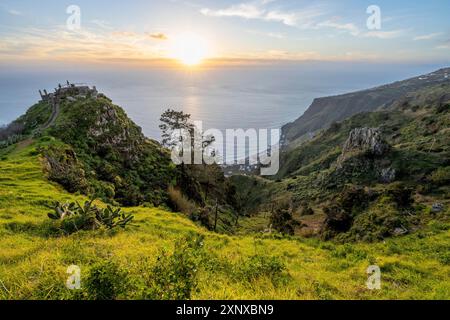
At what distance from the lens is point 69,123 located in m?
30.2

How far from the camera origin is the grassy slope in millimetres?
6297

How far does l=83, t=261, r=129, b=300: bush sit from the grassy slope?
0.20 meters

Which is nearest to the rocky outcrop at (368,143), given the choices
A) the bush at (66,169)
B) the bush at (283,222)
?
the bush at (283,222)

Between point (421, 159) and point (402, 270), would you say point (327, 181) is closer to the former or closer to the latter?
point (421, 159)

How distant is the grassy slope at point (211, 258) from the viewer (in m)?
6.30

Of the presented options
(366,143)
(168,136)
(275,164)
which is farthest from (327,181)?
(275,164)

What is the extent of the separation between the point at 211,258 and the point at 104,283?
479 centimetres

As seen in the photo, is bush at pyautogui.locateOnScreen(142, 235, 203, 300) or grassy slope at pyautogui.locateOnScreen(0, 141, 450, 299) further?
grassy slope at pyautogui.locateOnScreen(0, 141, 450, 299)

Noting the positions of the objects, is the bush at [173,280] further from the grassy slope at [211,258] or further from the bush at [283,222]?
the bush at [283,222]

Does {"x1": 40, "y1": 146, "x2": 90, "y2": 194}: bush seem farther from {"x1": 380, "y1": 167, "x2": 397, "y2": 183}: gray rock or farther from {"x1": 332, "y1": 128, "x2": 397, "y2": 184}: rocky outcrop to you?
{"x1": 332, "y1": 128, "x2": 397, "y2": 184}: rocky outcrop

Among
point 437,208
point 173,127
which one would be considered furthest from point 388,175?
point 173,127

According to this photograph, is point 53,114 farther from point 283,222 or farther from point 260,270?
point 260,270

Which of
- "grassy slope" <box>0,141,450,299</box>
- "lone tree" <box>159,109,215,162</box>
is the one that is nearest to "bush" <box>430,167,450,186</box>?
"grassy slope" <box>0,141,450,299</box>

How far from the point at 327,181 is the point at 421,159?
49.7 ft
